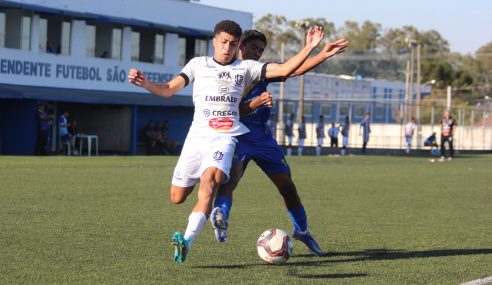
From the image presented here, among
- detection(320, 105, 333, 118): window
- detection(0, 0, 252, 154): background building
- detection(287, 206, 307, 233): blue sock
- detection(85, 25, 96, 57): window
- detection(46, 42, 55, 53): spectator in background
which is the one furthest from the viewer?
detection(320, 105, 333, 118): window

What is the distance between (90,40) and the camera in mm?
40062

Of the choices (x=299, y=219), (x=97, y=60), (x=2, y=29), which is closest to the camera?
(x=299, y=219)

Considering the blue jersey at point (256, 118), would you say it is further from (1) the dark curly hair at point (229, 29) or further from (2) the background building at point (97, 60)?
(2) the background building at point (97, 60)

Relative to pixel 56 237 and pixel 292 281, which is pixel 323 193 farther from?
pixel 292 281

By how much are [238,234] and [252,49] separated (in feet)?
7.89

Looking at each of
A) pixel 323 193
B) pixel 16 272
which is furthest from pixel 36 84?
pixel 16 272

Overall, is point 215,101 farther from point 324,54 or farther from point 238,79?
point 324,54

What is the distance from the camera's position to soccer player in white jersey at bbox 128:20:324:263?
25.9ft

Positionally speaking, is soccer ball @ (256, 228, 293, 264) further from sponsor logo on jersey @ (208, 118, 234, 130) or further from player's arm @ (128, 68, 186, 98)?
player's arm @ (128, 68, 186, 98)

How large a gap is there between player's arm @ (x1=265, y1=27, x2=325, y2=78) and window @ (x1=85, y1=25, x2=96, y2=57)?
32278 mm

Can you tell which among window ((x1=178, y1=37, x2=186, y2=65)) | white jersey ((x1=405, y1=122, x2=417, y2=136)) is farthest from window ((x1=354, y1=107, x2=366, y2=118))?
window ((x1=178, y1=37, x2=186, y2=65))

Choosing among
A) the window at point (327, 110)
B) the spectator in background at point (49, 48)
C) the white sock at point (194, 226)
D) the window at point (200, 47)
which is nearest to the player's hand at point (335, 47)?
the white sock at point (194, 226)

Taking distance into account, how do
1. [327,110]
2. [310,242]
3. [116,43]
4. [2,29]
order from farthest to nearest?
1. [327,110]
2. [116,43]
3. [2,29]
4. [310,242]

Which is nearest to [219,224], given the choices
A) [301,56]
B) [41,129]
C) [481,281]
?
[301,56]
